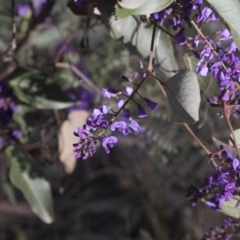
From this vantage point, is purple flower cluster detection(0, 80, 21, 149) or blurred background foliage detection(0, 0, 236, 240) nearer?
purple flower cluster detection(0, 80, 21, 149)

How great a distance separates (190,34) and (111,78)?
754 millimetres

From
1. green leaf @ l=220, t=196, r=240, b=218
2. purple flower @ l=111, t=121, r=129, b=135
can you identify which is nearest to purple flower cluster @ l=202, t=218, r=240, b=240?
green leaf @ l=220, t=196, r=240, b=218

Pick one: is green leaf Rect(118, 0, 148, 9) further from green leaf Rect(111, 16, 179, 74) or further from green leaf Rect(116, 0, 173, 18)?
green leaf Rect(111, 16, 179, 74)

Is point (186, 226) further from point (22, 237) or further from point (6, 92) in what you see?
point (6, 92)

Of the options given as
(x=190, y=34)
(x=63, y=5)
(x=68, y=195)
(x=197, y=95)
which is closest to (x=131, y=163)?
(x=68, y=195)

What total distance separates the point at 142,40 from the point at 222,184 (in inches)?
8.8

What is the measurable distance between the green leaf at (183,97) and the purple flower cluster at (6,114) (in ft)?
1.13

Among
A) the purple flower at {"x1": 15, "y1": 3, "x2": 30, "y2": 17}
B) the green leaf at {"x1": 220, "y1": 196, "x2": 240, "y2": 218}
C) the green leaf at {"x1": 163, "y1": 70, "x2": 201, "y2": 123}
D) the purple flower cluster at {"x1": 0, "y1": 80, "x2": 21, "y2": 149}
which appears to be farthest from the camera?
the purple flower at {"x1": 15, "y1": 3, "x2": 30, "y2": 17}

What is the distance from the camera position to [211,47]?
59 centimetres

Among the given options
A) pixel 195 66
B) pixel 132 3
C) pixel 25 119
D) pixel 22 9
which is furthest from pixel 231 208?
pixel 22 9

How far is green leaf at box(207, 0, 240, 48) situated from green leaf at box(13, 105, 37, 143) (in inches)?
20.4

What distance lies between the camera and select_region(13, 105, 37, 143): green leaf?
100 centimetres

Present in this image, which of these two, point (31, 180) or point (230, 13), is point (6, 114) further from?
point (230, 13)

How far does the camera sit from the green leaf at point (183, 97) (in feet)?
1.77
